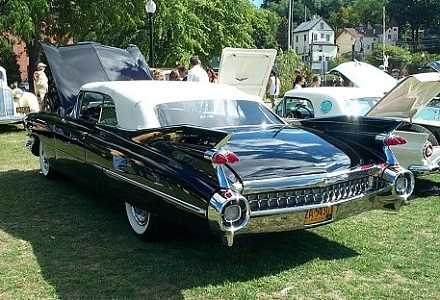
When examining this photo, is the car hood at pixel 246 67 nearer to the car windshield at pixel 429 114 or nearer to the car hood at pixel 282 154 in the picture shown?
the car windshield at pixel 429 114

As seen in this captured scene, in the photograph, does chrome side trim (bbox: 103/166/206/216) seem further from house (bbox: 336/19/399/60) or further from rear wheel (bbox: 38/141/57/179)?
house (bbox: 336/19/399/60)

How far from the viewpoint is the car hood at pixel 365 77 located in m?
9.12

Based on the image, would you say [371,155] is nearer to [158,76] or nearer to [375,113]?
[375,113]

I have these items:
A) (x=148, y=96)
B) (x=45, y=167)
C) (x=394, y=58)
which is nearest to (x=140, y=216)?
(x=148, y=96)

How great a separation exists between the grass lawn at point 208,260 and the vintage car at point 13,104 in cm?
780

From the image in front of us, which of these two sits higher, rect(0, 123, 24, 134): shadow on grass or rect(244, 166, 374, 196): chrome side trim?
rect(244, 166, 374, 196): chrome side trim

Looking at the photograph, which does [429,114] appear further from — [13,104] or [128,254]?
[13,104]

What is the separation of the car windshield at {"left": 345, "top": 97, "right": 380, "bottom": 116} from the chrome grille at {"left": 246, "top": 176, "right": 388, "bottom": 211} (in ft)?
13.0

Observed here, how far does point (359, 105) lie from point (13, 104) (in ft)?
30.2

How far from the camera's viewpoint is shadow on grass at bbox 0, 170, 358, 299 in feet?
13.1

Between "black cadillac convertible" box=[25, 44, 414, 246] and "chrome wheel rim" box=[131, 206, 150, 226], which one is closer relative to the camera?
"black cadillac convertible" box=[25, 44, 414, 246]

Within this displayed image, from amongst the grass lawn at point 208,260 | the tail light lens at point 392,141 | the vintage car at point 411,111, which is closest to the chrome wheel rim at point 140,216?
the grass lawn at point 208,260

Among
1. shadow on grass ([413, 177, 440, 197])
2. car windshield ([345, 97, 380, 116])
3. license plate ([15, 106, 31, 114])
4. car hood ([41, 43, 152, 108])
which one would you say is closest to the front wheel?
car hood ([41, 43, 152, 108])

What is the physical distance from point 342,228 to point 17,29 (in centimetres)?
1420
